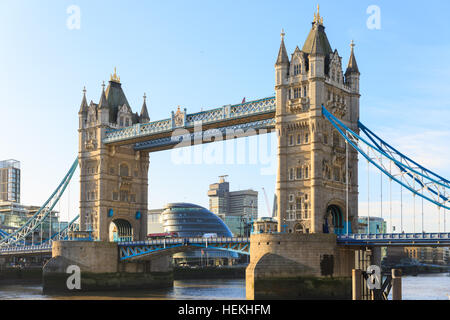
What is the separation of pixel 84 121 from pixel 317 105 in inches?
1569

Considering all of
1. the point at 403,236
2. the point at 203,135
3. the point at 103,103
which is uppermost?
the point at 103,103

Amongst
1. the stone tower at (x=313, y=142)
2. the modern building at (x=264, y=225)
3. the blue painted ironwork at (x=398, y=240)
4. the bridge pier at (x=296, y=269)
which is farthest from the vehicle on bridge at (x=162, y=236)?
the blue painted ironwork at (x=398, y=240)

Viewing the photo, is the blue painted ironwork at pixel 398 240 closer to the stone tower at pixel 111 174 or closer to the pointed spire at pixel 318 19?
the pointed spire at pixel 318 19

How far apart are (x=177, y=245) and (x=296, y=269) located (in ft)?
70.9

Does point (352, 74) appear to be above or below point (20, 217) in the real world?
above

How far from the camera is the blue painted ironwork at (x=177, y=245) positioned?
71875 mm

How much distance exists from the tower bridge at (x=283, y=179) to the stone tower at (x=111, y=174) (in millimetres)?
150

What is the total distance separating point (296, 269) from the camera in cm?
6359

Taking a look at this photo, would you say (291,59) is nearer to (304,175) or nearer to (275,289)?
(304,175)

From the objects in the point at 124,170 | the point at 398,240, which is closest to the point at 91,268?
the point at 124,170

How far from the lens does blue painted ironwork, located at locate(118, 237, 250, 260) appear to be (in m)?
71.9

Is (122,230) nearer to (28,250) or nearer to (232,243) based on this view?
(28,250)
